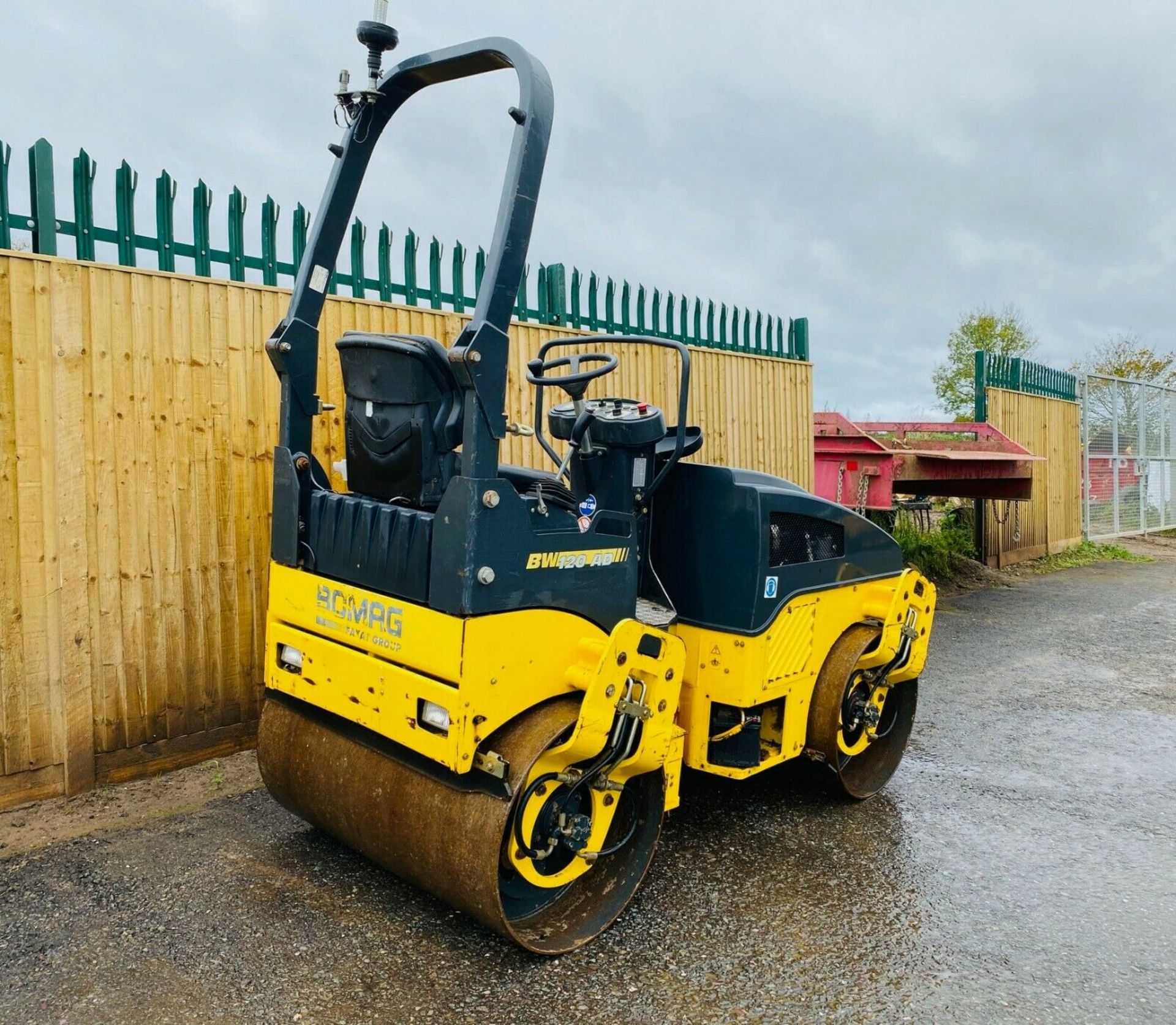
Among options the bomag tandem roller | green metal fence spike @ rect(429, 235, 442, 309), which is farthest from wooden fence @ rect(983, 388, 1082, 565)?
the bomag tandem roller

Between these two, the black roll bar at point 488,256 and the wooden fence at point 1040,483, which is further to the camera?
the wooden fence at point 1040,483

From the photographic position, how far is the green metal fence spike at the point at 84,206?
4.41m

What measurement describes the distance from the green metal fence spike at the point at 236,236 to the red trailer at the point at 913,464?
17.5ft

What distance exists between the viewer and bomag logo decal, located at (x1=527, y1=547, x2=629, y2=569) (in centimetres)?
310

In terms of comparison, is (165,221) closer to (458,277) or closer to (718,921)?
(458,277)

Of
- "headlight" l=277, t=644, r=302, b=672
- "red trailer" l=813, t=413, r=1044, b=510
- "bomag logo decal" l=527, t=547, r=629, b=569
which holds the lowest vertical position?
"headlight" l=277, t=644, r=302, b=672

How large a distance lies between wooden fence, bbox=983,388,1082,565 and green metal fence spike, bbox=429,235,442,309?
8.94m

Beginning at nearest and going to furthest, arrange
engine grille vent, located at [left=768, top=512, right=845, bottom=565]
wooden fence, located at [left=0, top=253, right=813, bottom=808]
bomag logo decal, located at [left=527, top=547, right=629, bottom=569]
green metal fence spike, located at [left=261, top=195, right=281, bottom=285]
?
1. bomag logo decal, located at [left=527, top=547, right=629, bottom=569]
2. engine grille vent, located at [left=768, top=512, right=845, bottom=565]
3. wooden fence, located at [left=0, top=253, right=813, bottom=808]
4. green metal fence spike, located at [left=261, top=195, right=281, bottom=285]

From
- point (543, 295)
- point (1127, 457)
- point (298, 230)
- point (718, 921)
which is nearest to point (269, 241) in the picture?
point (298, 230)

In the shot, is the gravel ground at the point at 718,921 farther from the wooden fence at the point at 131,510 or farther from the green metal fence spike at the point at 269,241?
the green metal fence spike at the point at 269,241

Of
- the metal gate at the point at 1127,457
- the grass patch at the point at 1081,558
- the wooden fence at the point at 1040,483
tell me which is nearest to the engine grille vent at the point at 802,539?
the wooden fence at the point at 1040,483

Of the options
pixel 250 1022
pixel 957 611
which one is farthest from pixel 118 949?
pixel 957 611

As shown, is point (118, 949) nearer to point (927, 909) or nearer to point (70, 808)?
point (70, 808)

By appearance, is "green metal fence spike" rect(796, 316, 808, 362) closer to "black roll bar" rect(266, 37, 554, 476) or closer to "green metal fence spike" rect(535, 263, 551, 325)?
"green metal fence spike" rect(535, 263, 551, 325)
